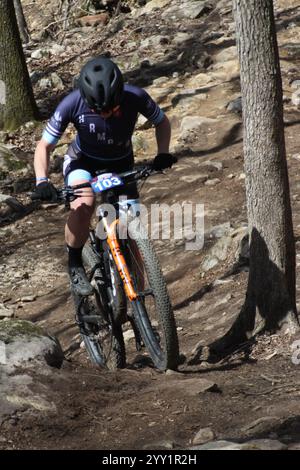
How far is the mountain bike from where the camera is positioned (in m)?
5.62

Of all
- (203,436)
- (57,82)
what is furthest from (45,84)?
(203,436)

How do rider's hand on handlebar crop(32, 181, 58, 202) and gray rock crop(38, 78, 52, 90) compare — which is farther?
gray rock crop(38, 78, 52, 90)

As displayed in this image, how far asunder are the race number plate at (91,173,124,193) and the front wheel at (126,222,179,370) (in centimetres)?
34

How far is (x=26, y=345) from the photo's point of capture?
18.2ft

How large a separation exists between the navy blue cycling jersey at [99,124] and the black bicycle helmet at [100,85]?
255mm

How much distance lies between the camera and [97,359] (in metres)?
6.68

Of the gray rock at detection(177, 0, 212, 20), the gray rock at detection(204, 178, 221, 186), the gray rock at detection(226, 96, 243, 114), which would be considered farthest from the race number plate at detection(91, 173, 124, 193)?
the gray rock at detection(177, 0, 212, 20)

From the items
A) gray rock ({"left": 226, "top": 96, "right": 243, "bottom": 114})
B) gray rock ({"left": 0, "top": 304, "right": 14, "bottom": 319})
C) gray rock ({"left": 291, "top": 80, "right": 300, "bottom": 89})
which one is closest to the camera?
gray rock ({"left": 0, "top": 304, "right": 14, "bottom": 319})

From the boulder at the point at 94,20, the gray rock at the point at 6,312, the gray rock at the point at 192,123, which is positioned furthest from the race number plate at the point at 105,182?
the boulder at the point at 94,20

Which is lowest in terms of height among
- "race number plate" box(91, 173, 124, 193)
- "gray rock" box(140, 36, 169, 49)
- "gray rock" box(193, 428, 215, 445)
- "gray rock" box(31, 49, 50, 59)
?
"gray rock" box(31, 49, 50, 59)

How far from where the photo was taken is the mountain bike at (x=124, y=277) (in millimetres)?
5621

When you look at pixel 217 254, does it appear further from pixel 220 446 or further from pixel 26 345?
pixel 220 446

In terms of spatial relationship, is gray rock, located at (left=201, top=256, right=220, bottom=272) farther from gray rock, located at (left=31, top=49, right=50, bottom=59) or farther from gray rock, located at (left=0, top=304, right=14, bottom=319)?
gray rock, located at (left=31, top=49, right=50, bottom=59)

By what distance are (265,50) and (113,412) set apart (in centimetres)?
285
